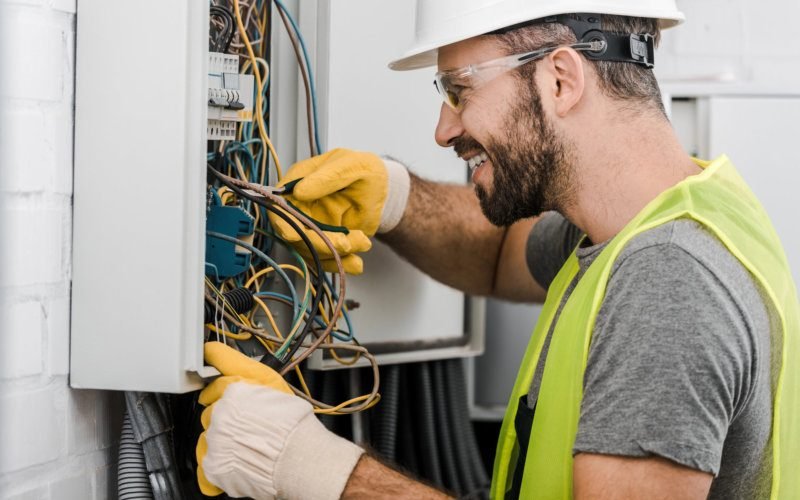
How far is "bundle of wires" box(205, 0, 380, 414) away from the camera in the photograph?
132 cm

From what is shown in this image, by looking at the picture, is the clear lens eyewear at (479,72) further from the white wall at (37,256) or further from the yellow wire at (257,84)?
the white wall at (37,256)

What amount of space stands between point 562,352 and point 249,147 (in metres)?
0.60

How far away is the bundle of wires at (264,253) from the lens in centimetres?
132

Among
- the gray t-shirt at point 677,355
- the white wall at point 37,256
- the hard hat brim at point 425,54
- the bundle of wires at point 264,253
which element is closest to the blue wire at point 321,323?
the bundle of wires at point 264,253

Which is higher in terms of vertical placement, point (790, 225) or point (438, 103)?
point (438, 103)

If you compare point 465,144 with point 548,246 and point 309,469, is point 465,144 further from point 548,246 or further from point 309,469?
point 309,469

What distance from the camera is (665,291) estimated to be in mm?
1043

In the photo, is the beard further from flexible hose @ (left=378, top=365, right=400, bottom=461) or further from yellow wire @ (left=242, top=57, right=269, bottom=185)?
flexible hose @ (left=378, top=365, right=400, bottom=461)

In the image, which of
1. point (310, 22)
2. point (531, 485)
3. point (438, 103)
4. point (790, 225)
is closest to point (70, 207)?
point (310, 22)

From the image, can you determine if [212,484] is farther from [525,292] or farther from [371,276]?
[525,292]

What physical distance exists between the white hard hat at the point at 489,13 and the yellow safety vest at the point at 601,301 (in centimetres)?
25

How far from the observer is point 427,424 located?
1949mm

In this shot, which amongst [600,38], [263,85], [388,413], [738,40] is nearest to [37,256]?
[263,85]

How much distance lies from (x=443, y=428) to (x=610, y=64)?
0.96m
